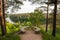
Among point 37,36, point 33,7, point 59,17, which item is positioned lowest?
point 37,36

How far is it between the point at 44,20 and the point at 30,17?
119 cm

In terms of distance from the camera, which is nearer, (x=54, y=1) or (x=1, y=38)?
(x=1, y=38)

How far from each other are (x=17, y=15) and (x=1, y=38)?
5.67 metres

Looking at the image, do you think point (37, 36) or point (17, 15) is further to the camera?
point (17, 15)

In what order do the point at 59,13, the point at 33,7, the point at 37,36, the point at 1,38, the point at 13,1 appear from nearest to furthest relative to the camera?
the point at 1,38
the point at 37,36
the point at 13,1
the point at 59,13
the point at 33,7

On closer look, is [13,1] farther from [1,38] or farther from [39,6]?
[1,38]

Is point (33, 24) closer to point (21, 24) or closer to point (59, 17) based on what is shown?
point (21, 24)

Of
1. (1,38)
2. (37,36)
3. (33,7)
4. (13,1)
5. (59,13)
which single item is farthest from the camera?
(33,7)

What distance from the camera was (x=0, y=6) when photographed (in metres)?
9.65

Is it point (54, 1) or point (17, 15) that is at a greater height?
point (54, 1)

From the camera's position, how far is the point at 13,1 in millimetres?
12172

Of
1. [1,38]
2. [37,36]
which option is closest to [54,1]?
[37,36]

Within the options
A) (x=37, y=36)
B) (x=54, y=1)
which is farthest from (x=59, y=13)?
(x=37, y=36)

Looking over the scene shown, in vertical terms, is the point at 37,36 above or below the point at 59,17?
below
